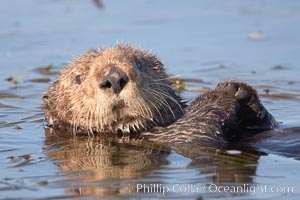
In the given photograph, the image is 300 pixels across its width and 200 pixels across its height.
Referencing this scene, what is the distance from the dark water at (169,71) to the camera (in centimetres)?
575

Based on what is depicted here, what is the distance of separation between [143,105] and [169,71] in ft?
12.8

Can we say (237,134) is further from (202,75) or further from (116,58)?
(202,75)

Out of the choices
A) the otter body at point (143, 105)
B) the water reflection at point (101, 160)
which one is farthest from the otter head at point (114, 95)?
the water reflection at point (101, 160)

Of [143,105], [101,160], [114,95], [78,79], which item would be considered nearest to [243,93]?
[143,105]

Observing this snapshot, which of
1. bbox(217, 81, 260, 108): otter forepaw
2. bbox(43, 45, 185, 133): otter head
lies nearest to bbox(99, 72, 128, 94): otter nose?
bbox(43, 45, 185, 133): otter head

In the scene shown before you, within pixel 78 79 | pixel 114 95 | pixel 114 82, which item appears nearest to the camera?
pixel 114 82

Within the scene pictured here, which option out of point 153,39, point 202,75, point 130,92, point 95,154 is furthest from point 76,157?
point 153,39

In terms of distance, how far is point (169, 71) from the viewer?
1070 centimetres

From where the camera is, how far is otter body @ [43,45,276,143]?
6.72m

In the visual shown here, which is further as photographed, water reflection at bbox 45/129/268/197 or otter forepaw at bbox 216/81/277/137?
otter forepaw at bbox 216/81/277/137

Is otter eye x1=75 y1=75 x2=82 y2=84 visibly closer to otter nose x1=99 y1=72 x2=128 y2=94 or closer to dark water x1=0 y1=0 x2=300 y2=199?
dark water x1=0 y1=0 x2=300 y2=199

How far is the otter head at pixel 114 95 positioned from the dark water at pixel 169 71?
23cm

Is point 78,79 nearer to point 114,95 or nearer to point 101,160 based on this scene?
point 114,95

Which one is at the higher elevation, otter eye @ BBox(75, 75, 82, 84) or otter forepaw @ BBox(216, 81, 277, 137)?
otter eye @ BBox(75, 75, 82, 84)
